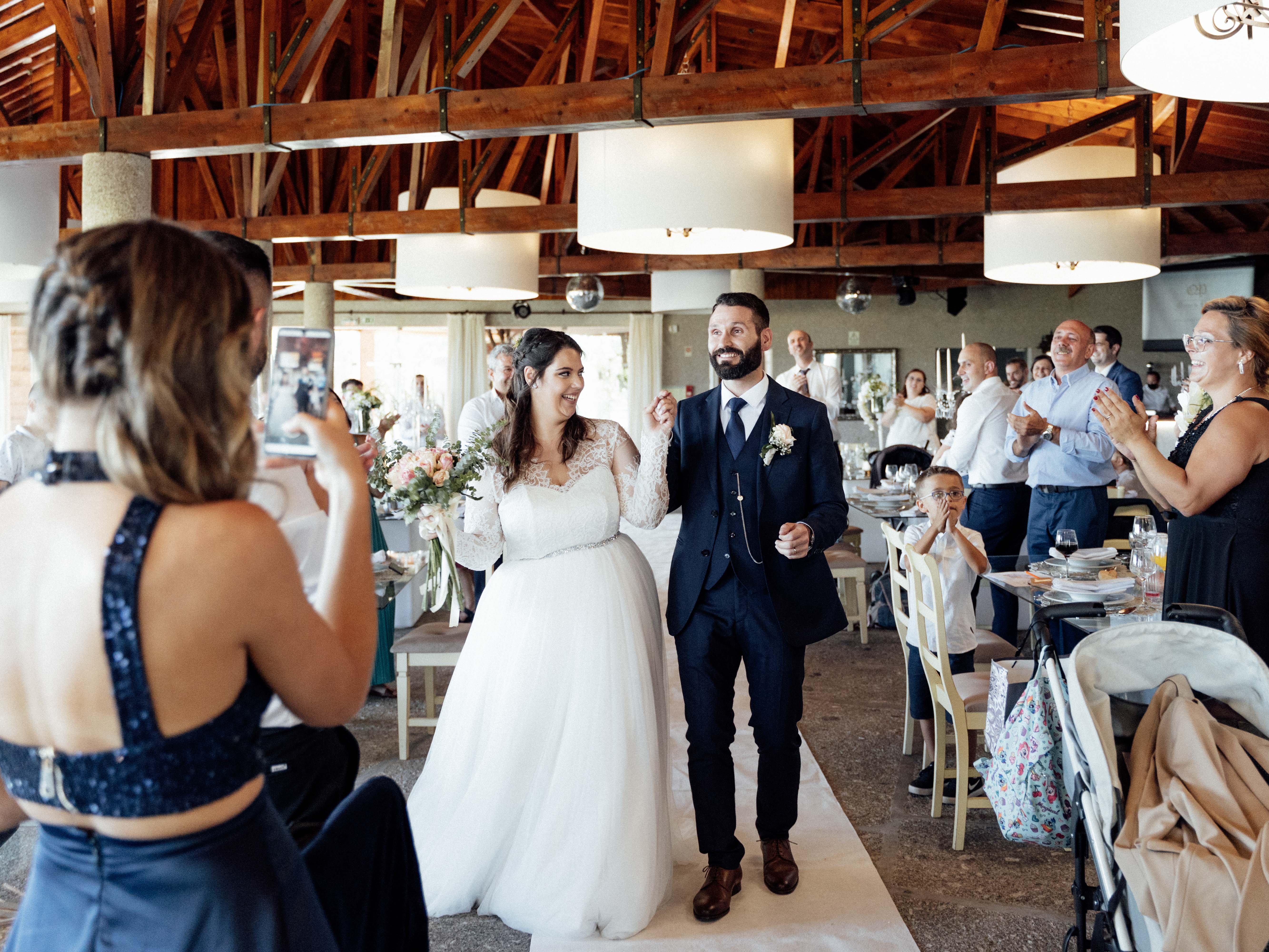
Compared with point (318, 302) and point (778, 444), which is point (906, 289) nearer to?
point (318, 302)

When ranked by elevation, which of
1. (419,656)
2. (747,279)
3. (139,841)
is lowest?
(419,656)

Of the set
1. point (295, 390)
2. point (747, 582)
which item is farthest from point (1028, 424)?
point (295, 390)

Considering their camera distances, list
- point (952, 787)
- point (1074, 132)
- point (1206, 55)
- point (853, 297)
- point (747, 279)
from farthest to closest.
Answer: point (853, 297) < point (747, 279) < point (1074, 132) < point (952, 787) < point (1206, 55)

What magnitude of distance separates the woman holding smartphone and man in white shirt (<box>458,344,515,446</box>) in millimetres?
4874

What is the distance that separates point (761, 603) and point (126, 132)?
6529 millimetres

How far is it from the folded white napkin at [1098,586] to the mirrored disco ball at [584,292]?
28.9ft

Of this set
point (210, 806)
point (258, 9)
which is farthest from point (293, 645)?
point (258, 9)

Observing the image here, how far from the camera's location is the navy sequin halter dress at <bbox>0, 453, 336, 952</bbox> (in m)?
1.15

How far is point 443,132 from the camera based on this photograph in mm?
6891

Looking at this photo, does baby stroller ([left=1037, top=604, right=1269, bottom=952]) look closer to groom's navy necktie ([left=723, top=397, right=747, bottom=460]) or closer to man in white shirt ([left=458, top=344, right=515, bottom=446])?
groom's navy necktie ([left=723, top=397, right=747, bottom=460])

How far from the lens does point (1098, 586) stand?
3.57 meters

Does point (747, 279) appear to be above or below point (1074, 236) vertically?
above

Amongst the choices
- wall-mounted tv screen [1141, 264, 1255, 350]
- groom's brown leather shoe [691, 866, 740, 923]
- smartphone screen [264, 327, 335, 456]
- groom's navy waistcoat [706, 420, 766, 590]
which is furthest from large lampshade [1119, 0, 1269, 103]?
wall-mounted tv screen [1141, 264, 1255, 350]

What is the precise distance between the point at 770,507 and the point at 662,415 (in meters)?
0.44
